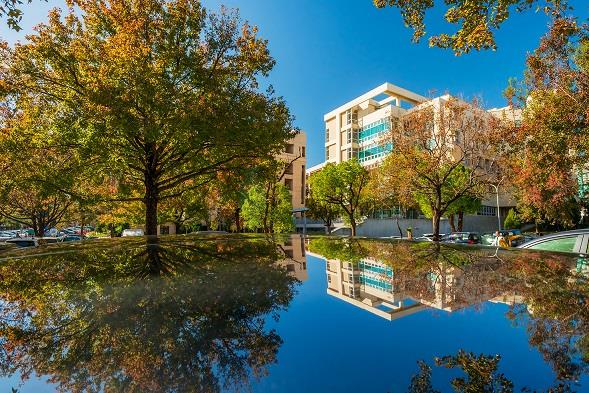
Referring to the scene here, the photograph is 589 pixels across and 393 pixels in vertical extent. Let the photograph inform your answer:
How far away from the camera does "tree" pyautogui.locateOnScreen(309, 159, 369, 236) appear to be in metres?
34.8

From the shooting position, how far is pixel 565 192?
74.6 ft

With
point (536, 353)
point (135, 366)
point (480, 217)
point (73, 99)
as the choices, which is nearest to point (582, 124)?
point (536, 353)

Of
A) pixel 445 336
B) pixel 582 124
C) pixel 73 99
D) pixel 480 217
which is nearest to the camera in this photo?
pixel 445 336

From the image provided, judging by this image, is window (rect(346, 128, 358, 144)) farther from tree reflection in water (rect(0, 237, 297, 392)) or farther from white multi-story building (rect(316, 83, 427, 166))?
tree reflection in water (rect(0, 237, 297, 392))

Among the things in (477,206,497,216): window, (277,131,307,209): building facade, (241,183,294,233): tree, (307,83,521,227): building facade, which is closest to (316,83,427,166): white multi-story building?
(307,83,521,227): building facade

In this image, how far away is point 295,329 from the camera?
1536 mm

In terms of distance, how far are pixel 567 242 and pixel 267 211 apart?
2548 cm

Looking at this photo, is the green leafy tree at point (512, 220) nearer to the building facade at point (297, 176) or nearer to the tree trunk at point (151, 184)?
the building facade at point (297, 176)

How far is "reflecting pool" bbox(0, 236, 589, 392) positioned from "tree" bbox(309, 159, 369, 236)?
3232 centimetres

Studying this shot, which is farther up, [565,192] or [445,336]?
[565,192]

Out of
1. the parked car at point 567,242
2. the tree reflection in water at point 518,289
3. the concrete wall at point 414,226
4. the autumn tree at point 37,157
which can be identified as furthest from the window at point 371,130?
the tree reflection in water at point 518,289

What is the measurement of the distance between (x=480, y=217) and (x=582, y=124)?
41.4 m

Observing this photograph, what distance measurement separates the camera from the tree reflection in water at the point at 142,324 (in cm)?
111

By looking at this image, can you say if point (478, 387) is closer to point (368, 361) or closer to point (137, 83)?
point (368, 361)
